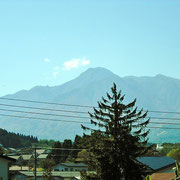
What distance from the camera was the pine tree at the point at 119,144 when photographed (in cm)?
4488

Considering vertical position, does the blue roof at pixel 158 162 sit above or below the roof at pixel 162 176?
above

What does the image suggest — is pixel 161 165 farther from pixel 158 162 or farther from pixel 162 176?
pixel 162 176

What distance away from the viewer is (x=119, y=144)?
45.1m

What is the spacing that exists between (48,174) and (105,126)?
52.7m

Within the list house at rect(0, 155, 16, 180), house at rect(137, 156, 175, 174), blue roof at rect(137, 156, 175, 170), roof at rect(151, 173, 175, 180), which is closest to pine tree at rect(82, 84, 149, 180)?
roof at rect(151, 173, 175, 180)

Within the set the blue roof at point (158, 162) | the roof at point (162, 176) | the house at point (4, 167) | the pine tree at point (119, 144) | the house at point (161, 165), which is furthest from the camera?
the blue roof at point (158, 162)

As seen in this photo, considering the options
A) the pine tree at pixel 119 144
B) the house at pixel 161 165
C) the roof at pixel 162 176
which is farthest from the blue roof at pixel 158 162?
the pine tree at pixel 119 144

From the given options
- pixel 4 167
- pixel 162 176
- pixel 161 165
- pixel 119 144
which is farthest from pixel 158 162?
pixel 4 167

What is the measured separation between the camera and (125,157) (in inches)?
1766

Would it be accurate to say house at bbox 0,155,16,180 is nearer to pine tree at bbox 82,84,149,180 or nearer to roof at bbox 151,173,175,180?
pine tree at bbox 82,84,149,180

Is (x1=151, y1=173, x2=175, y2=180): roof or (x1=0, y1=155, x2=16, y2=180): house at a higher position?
(x1=0, y1=155, x2=16, y2=180): house

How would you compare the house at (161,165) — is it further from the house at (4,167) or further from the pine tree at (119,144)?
the house at (4,167)

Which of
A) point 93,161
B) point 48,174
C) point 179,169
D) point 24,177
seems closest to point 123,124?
point 93,161

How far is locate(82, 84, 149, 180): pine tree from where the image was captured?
44875 mm
